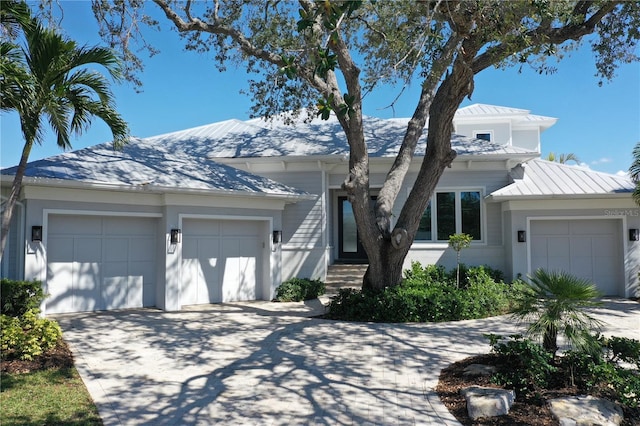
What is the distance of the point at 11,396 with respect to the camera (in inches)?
201

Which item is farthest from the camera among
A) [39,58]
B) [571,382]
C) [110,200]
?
[110,200]

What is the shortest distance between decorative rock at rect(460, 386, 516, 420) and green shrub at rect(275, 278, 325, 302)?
797 centimetres

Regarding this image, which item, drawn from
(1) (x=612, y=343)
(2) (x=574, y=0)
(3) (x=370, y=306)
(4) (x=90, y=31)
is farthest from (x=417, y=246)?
(4) (x=90, y=31)

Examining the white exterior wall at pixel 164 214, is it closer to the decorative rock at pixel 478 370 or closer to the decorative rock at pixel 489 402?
the decorative rock at pixel 478 370

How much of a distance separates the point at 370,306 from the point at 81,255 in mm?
6527

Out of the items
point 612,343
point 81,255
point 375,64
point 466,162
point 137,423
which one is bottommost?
point 137,423

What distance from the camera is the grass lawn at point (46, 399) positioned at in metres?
4.57

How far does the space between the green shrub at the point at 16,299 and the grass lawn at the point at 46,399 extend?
8.33 feet

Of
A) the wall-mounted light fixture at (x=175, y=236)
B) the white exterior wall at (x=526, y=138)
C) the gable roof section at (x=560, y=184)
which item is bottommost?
the wall-mounted light fixture at (x=175, y=236)

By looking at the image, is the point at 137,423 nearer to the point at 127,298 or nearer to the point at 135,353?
the point at 135,353

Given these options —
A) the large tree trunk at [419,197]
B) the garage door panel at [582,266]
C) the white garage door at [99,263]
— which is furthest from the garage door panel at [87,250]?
the garage door panel at [582,266]

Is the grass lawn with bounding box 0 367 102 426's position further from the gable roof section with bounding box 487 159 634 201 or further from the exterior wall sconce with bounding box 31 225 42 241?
the gable roof section with bounding box 487 159 634 201

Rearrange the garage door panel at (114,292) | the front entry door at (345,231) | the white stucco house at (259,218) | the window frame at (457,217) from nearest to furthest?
the white stucco house at (259,218) < the garage door panel at (114,292) < the window frame at (457,217) < the front entry door at (345,231)

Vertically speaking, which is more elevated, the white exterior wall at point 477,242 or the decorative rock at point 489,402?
the white exterior wall at point 477,242
